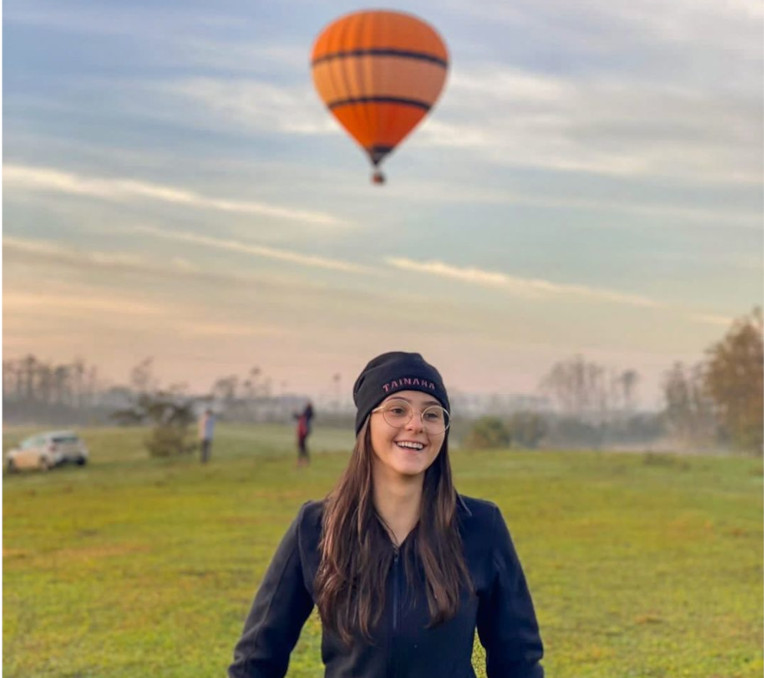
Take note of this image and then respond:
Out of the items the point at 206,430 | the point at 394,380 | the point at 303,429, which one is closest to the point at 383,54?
the point at 303,429

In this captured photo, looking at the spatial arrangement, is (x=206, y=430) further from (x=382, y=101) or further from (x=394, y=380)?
(x=394, y=380)

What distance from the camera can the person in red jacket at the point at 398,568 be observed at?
8.28ft

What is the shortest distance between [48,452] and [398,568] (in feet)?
67.3

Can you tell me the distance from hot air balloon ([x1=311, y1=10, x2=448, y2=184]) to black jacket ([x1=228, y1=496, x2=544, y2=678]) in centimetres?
1731

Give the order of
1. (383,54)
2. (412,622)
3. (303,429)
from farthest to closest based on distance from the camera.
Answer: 1. (303,429)
2. (383,54)
3. (412,622)

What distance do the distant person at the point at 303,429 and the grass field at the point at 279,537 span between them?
425 mm

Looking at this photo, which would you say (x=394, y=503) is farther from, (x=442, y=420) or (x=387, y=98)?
(x=387, y=98)

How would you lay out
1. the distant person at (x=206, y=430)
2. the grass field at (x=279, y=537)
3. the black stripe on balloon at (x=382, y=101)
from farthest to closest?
1. the distant person at (x=206, y=430)
2. the black stripe on balloon at (x=382, y=101)
3. the grass field at (x=279, y=537)

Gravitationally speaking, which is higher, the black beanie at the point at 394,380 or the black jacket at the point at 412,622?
the black beanie at the point at 394,380

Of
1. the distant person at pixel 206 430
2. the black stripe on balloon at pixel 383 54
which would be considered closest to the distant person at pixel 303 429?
the distant person at pixel 206 430

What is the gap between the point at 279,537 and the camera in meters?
12.4

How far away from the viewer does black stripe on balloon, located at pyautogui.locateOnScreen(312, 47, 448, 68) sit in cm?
1909

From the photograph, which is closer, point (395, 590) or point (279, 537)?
point (395, 590)

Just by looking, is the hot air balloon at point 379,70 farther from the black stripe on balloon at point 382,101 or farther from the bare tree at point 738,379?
the bare tree at point 738,379
